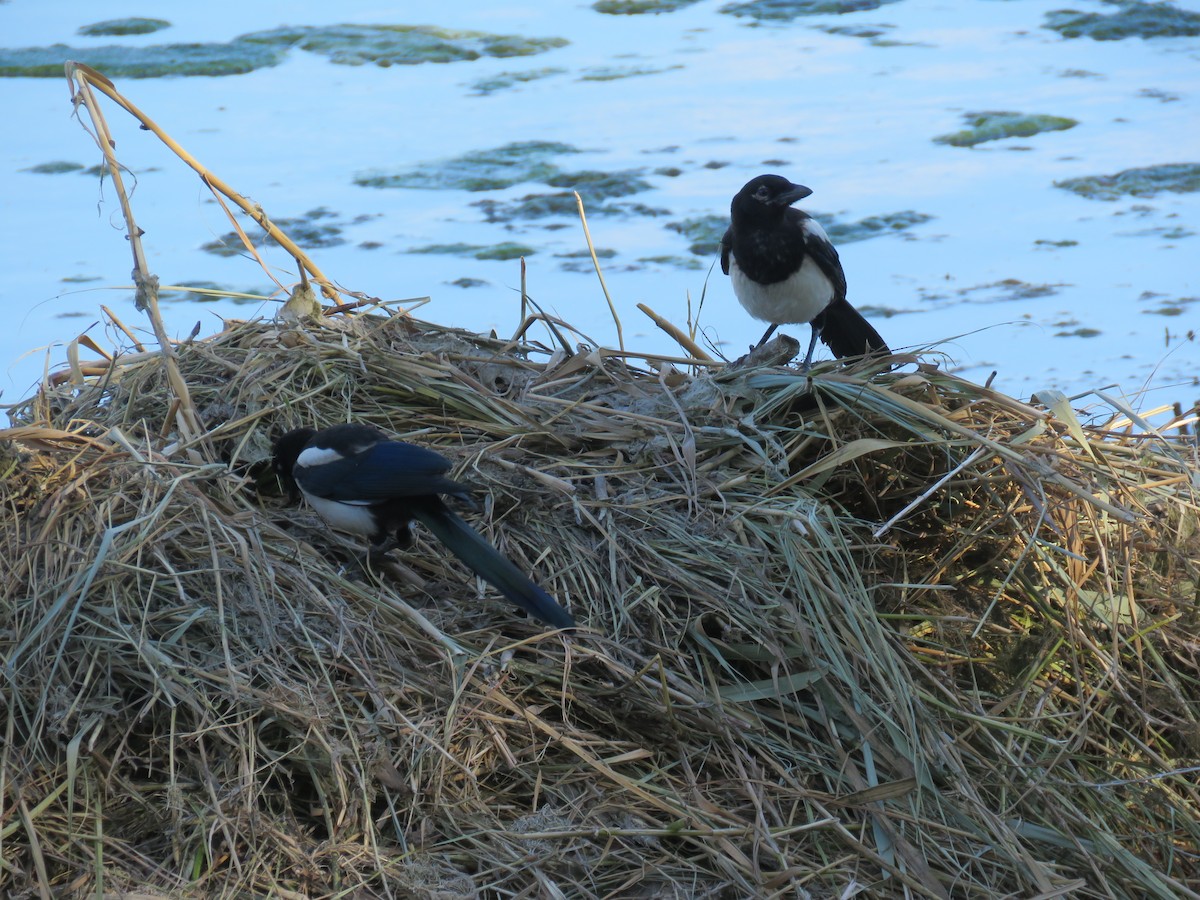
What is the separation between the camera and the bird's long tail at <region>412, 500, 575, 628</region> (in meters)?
2.45

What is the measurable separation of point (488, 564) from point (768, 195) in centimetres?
182

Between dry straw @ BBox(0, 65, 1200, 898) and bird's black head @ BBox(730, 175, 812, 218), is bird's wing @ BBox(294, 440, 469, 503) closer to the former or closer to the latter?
dry straw @ BBox(0, 65, 1200, 898)

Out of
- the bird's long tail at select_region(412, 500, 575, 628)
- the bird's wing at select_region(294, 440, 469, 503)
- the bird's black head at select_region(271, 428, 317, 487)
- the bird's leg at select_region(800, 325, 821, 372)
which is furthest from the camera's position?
the bird's leg at select_region(800, 325, 821, 372)

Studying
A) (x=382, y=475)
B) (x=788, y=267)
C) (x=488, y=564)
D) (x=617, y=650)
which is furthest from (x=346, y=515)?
(x=788, y=267)

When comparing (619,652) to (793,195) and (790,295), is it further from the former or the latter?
(793,195)

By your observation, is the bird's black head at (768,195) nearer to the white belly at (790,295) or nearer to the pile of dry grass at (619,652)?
the white belly at (790,295)

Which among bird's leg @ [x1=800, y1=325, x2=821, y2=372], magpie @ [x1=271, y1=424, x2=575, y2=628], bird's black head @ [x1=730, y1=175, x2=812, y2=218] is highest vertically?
bird's black head @ [x1=730, y1=175, x2=812, y2=218]

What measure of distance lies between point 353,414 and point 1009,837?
1743mm

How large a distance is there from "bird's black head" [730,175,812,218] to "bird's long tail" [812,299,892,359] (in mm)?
354

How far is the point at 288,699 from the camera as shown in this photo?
85.7 inches

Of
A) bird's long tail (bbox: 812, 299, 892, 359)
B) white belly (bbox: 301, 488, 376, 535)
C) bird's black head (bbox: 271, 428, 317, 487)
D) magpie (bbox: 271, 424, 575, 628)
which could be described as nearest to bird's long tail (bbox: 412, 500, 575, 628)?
magpie (bbox: 271, 424, 575, 628)

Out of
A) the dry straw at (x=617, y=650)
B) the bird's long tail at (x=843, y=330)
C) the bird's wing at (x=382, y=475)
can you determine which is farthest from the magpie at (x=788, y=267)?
the bird's wing at (x=382, y=475)

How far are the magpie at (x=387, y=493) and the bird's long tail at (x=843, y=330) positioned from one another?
66.5 inches

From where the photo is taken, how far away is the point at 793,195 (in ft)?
12.5
